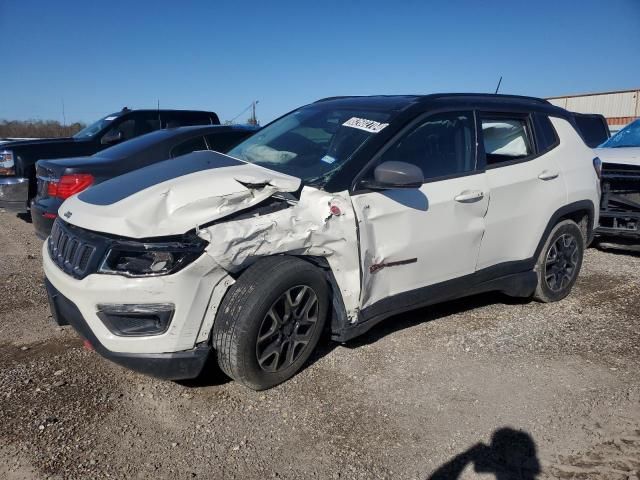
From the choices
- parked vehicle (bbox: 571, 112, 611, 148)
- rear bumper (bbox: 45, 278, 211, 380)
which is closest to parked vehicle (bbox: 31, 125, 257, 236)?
rear bumper (bbox: 45, 278, 211, 380)

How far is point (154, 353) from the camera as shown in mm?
2762

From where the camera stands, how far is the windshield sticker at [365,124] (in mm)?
3539

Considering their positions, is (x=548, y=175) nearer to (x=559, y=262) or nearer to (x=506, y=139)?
(x=506, y=139)

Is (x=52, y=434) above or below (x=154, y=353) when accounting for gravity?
below

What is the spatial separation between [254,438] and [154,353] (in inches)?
26.5

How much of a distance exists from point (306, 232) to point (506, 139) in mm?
2278

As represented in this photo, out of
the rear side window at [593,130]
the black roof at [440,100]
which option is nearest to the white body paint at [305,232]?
the black roof at [440,100]

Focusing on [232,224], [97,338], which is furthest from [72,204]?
[232,224]

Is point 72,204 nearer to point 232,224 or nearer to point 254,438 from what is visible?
point 232,224

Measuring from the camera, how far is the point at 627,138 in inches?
300

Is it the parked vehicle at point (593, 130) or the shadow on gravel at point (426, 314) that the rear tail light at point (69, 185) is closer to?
the shadow on gravel at point (426, 314)

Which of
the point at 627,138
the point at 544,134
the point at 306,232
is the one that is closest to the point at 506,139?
the point at 544,134

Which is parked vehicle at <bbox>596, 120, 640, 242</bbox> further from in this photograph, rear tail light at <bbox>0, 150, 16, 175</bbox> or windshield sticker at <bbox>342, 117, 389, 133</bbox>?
rear tail light at <bbox>0, 150, 16, 175</bbox>

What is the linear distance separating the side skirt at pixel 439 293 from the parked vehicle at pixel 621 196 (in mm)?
2679
